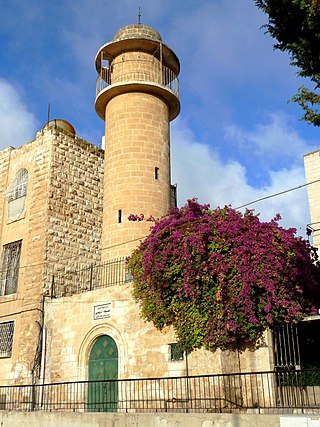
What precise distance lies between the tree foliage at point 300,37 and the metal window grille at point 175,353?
6782 millimetres

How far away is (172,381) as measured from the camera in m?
12.6

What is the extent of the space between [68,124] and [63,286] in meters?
7.64

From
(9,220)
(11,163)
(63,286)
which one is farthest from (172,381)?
(11,163)

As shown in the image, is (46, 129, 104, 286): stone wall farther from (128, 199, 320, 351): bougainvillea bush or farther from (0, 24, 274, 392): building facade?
(128, 199, 320, 351): bougainvillea bush

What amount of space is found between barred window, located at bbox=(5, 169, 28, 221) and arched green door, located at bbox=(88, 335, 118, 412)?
6.93m

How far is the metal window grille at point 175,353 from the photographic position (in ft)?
42.6

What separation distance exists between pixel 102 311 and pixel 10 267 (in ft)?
18.2

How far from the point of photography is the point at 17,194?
2003 cm

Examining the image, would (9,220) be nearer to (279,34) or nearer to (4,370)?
(4,370)

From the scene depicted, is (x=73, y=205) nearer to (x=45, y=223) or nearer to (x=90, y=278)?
(x=45, y=223)

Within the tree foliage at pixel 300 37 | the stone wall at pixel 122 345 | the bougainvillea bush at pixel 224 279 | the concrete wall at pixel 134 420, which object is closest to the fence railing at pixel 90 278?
the stone wall at pixel 122 345

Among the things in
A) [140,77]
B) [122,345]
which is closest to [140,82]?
[140,77]

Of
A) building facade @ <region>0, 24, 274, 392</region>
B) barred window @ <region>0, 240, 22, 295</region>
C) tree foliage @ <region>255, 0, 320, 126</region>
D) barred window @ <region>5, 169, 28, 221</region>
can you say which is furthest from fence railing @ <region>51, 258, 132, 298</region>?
tree foliage @ <region>255, 0, 320, 126</region>

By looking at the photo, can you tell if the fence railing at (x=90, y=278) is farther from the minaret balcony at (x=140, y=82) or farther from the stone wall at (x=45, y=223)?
the minaret balcony at (x=140, y=82)
